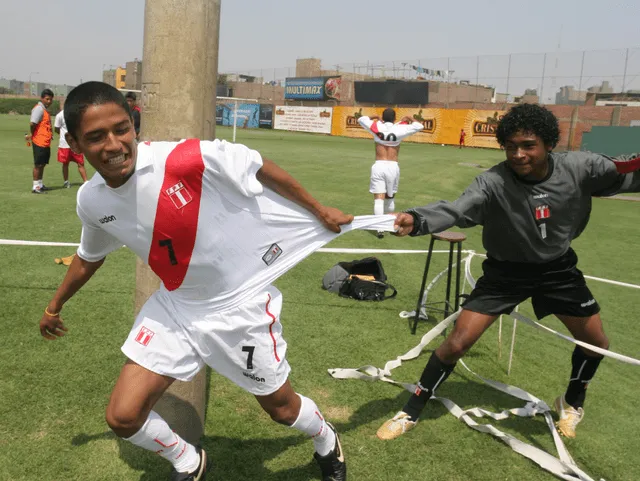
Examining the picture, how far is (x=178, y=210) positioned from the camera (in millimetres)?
2801

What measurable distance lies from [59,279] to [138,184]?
501 centimetres

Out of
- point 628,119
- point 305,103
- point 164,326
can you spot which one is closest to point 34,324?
point 164,326

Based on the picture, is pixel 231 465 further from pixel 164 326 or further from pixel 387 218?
pixel 387 218

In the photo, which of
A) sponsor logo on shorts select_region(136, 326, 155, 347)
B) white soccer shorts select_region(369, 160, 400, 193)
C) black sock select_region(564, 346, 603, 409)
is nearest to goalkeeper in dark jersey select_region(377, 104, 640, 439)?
black sock select_region(564, 346, 603, 409)

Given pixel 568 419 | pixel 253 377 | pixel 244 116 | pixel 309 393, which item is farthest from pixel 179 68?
pixel 244 116

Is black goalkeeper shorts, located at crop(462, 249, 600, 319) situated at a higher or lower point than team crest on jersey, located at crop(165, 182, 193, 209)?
lower

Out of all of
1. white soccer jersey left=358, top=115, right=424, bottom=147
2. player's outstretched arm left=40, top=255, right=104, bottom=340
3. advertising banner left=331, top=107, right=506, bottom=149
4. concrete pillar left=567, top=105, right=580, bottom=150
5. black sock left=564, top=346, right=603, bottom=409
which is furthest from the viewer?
advertising banner left=331, top=107, right=506, bottom=149

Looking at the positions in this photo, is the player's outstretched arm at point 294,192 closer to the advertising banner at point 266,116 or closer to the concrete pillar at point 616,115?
the concrete pillar at point 616,115

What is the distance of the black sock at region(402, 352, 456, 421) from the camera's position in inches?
169

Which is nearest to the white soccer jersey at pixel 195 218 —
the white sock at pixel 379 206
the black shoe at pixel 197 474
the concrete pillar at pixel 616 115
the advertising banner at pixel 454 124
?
the black shoe at pixel 197 474

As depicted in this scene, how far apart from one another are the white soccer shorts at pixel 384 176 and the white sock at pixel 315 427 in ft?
27.7

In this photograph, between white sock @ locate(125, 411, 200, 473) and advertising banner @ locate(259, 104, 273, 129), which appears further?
advertising banner @ locate(259, 104, 273, 129)

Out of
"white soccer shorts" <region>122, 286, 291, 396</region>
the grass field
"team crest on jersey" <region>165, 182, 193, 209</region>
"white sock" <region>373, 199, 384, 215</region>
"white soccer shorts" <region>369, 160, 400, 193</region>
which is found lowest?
the grass field

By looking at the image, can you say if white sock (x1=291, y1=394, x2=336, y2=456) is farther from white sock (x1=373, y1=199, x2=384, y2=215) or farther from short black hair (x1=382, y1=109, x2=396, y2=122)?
short black hair (x1=382, y1=109, x2=396, y2=122)
